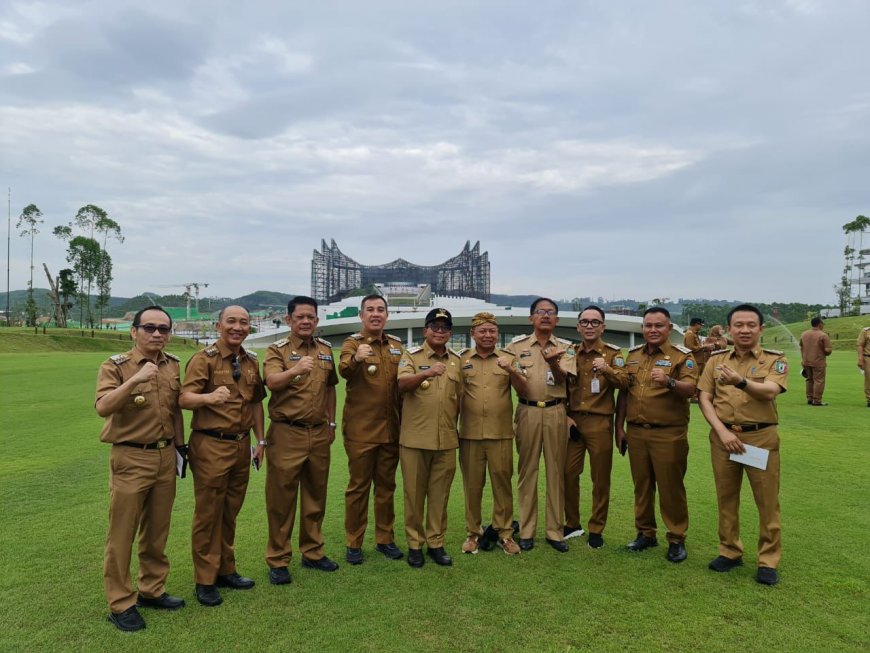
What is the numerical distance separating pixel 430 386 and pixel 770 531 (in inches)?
98.1

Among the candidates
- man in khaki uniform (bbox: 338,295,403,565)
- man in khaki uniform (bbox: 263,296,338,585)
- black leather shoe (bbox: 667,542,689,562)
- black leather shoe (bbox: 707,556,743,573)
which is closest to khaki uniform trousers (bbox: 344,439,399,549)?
man in khaki uniform (bbox: 338,295,403,565)

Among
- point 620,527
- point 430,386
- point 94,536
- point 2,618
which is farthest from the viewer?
point 620,527

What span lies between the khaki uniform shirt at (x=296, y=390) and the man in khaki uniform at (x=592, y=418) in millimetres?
1927

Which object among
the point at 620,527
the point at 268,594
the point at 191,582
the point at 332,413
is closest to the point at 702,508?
the point at 620,527

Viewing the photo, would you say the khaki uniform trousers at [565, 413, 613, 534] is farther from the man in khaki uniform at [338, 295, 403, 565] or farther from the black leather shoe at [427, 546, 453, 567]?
the man in khaki uniform at [338, 295, 403, 565]

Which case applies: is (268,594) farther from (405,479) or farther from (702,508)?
(702,508)

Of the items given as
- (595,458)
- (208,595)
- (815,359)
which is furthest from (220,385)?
(815,359)

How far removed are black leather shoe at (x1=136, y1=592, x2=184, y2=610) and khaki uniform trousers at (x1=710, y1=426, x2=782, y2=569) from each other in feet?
11.9

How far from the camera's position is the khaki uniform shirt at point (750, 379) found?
3896 mm

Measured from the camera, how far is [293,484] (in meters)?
4.06

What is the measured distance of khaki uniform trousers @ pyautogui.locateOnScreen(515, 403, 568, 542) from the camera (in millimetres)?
4508

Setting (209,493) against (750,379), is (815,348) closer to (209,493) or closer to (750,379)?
(750,379)

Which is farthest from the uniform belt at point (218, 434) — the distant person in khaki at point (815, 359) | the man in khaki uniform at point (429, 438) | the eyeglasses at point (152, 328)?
the distant person in khaki at point (815, 359)

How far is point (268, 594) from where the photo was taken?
3.69m
